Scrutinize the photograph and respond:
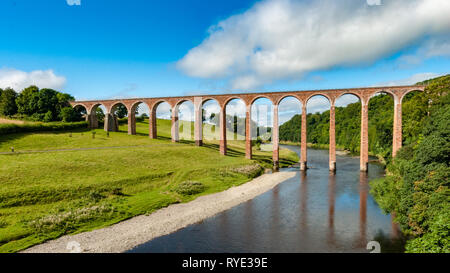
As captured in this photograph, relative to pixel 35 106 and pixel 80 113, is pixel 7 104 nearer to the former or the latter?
pixel 35 106

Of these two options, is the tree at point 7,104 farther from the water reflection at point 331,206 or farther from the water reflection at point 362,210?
the water reflection at point 362,210

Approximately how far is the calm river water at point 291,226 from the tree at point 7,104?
61993 millimetres

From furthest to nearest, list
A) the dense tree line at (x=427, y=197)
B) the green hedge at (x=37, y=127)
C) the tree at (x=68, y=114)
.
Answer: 1. the tree at (x=68, y=114)
2. the green hedge at (x=37, y=127)
3. the dense tree line at (x=427, y=197)

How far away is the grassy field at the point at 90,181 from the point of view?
67.3 ft

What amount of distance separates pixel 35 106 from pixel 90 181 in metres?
42.9

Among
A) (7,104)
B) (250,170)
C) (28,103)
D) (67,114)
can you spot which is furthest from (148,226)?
(7,104)

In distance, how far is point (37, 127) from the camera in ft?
155

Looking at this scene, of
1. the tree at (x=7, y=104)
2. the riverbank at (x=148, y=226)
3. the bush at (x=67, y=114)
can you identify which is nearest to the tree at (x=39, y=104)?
the bush at (x=67, y=114)

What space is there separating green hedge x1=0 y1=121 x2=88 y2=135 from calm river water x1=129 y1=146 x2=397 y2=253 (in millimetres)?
39582

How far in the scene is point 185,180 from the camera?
33.8 meters

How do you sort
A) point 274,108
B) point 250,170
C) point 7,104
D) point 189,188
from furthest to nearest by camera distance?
point 7,104
point 274,108
point 250,170
point 189,188

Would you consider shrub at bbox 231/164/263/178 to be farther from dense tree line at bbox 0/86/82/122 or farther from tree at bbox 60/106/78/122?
dense tree line at bbox 0/86/82/122
